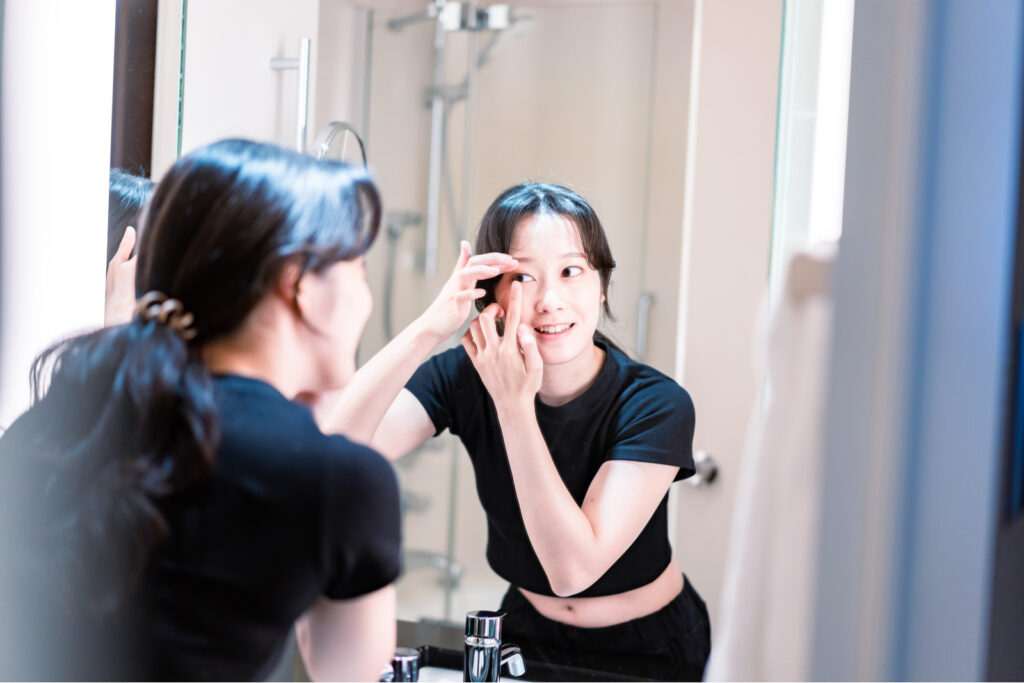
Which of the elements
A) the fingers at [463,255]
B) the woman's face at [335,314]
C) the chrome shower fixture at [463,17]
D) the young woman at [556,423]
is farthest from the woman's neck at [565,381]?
the chrome shower fixture at [463,17]

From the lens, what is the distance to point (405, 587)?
2.86 ft

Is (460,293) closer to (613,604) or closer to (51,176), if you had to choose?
(613,604)

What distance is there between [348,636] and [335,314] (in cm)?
21

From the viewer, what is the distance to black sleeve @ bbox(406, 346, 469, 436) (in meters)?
0.85

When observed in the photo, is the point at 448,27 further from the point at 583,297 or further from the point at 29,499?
the point at 29,499

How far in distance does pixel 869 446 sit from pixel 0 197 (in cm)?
82

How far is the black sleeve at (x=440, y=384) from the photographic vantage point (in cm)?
85

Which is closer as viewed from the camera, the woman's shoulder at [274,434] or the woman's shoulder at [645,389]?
the woman's shoulder at [274,434]

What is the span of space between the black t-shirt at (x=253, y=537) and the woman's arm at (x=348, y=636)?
29 millimetres

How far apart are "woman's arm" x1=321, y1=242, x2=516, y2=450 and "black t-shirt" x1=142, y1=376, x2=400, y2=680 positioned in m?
0.23

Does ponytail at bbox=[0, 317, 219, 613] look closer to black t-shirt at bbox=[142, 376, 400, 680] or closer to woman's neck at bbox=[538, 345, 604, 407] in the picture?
black t-shirt at bbox=[142, 376, 400, 680]

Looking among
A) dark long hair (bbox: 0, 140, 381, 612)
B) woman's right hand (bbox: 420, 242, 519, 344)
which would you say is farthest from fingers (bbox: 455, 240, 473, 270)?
dark long hair (bbox: 0, 140, 381, 612)

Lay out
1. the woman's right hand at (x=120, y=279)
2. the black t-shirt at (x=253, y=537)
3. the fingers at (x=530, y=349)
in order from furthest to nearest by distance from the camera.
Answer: the woman's right hand at (x=120, y=279), the fingers at (x=530, y=349), the black t-shirt at (x=253, y=537)

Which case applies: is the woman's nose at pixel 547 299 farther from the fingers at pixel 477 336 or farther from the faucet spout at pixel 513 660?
the faucet spout at pixel 513 660
